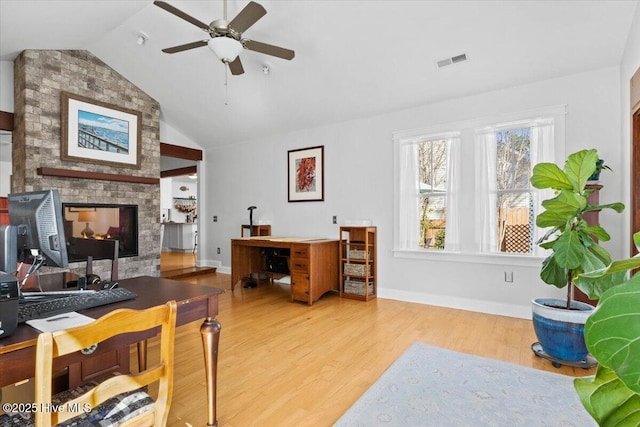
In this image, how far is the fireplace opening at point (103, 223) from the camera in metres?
4.48

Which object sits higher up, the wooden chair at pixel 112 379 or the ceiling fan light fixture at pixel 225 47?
the ceiling fan light fixture at pixel 225 47

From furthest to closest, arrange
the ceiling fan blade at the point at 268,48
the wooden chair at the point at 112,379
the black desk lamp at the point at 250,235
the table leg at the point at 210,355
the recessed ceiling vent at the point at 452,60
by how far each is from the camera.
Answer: the black desk lamp at the point at 250,235 < the recessed ceiling vent at the point at 452,60 < the ceiling fan blade at the point at 268,48 < the table leg at the point at 210,355 < the wooden chair at the point at 112,379

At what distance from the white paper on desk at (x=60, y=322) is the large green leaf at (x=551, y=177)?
9.41ft

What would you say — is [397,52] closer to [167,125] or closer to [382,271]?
[382,271]

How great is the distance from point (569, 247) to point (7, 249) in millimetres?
3156

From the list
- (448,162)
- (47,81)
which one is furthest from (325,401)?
(47,81)

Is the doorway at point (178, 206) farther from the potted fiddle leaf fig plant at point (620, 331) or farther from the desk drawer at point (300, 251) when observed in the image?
the potted fiddle leaf fig plant at point (620, 331)

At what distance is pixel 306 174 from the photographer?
16.8 ft

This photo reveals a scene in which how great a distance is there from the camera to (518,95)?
350cm

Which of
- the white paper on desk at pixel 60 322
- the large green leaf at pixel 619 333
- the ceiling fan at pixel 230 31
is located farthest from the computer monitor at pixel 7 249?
the ceiling fan at pixel 230 31

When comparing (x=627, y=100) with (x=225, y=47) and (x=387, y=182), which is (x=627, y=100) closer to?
(x=387, y=182)

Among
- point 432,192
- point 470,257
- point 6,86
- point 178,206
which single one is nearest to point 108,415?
point 470,257

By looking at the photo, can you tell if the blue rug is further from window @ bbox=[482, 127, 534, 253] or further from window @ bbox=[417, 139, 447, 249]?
window @ bbox=[417, 139, 447, 249]

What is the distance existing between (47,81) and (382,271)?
16.8ft
